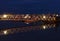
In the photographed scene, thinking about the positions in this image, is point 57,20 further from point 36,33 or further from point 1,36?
point 1,36

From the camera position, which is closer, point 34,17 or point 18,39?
point 18,39

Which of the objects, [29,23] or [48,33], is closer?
[48,33]

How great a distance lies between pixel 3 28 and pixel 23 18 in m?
2.12

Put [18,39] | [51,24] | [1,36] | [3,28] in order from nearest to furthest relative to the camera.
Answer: [18,39], [1,36], [3,28], [51,24]

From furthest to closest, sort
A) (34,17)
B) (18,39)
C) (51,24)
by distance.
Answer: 1. (34,17)
2. (51,24)
3. (18,39)

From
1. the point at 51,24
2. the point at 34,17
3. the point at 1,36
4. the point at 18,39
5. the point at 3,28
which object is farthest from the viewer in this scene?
the point at 34,17

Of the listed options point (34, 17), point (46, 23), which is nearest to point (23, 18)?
point (34, 17)

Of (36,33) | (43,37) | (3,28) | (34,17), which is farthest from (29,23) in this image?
(43,37)

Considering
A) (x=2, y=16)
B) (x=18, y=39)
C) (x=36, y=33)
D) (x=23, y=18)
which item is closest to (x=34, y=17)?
(x=23, y=18)

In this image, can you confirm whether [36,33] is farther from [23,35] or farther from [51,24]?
[51,24]

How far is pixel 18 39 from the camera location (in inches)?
297

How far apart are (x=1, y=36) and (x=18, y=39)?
776 millimetres

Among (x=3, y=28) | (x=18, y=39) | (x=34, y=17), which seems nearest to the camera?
(x=18, y=39)

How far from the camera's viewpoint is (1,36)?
8086 mm
